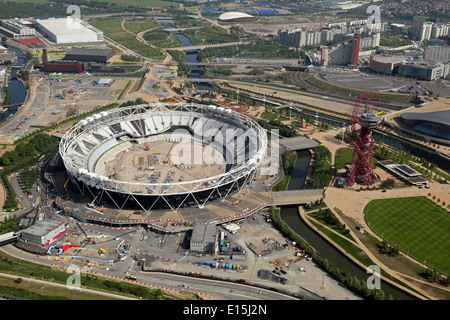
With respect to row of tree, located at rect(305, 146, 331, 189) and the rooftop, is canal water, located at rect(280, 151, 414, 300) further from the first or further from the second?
the rooftop

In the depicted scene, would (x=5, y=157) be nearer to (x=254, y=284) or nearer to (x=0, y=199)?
(x=0, y=199)

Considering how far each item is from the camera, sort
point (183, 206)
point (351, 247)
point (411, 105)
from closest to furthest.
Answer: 1. point (351, 247)
2. point (183, 206)
3. point (411, 105)

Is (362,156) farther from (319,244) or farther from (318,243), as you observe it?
(319,244)

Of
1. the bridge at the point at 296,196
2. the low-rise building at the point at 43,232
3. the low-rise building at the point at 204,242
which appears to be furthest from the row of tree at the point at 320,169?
the low-rise building at the point at 43,232

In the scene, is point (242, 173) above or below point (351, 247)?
above

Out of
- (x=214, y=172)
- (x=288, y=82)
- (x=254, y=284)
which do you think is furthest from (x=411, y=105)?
(x=254, y=284)

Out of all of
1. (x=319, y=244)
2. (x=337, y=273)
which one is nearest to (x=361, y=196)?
(x=319, y=244)
